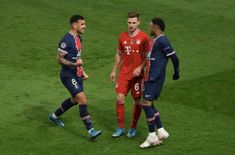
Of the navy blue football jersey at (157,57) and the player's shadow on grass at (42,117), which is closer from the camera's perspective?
the navy blue football jersey at (157,57)

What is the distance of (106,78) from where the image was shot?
15156 millimetres

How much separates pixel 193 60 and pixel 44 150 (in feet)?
25.8

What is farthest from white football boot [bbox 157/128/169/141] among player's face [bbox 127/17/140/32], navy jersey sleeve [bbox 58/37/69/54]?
navy jersey sleeve [bbox 58/37/69/54]

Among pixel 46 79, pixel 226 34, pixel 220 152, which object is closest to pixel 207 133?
pixel 220 152

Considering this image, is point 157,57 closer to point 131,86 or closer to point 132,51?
point 132,51

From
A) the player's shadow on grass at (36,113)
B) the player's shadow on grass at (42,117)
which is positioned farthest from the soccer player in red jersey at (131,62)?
the player's shadow on grass at (36,113)

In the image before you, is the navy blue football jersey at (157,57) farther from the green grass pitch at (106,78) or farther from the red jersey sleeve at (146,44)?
the green grass pitch at (106,78)

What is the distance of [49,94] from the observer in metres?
13.6

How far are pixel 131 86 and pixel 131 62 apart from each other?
0.49 meters

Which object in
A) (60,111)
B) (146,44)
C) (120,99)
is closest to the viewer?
(146,44)

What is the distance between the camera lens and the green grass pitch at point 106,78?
10.3 meters

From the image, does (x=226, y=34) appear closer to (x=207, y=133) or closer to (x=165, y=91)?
(x=165, y=91)

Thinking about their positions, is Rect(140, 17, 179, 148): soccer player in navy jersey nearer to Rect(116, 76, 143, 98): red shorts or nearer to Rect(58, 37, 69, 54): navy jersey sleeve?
Rect(116, 76, 143, 98): red shorts

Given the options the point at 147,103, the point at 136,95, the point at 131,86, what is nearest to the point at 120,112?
the point at 136,95
